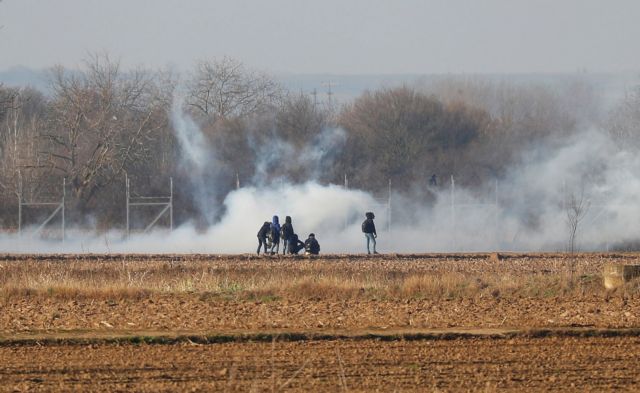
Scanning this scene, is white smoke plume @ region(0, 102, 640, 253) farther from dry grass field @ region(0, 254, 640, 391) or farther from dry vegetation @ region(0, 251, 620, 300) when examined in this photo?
dry grass field @ region(0, 254, 640, 391)

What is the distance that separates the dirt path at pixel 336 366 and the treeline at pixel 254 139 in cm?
3163

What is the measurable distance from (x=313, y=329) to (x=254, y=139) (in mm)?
36323

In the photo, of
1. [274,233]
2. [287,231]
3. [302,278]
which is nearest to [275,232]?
[274,233]

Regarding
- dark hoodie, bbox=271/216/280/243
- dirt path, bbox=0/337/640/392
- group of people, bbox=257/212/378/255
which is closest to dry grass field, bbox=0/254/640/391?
dirt path, bbox=0/337/640/392

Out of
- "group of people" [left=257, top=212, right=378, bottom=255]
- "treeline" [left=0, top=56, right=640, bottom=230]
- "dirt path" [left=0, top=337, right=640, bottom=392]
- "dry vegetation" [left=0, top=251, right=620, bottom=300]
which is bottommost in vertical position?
"dirt path" [left=0, top=337, right=640, bottom=392]

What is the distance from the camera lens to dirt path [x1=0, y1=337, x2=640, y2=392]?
13.4 m

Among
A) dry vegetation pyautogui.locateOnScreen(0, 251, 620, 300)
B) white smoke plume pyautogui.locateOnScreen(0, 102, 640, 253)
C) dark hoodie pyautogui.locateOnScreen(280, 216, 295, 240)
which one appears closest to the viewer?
dry vegetation pyautogui.locateOnScreen(0, 251, 620, 300)

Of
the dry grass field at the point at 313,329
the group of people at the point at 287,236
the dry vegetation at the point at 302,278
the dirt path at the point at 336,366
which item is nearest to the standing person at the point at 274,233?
the group of people at the point at 287,236

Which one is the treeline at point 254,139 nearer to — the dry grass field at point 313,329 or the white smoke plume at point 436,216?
the white smoke plume at point 436,216

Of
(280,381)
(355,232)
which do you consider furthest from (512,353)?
(355,232)

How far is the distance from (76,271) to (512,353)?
625 inches

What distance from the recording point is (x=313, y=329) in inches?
721

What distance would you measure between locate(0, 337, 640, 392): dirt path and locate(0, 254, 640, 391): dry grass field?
0.03 m

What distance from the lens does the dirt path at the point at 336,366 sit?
13406 millimetres
